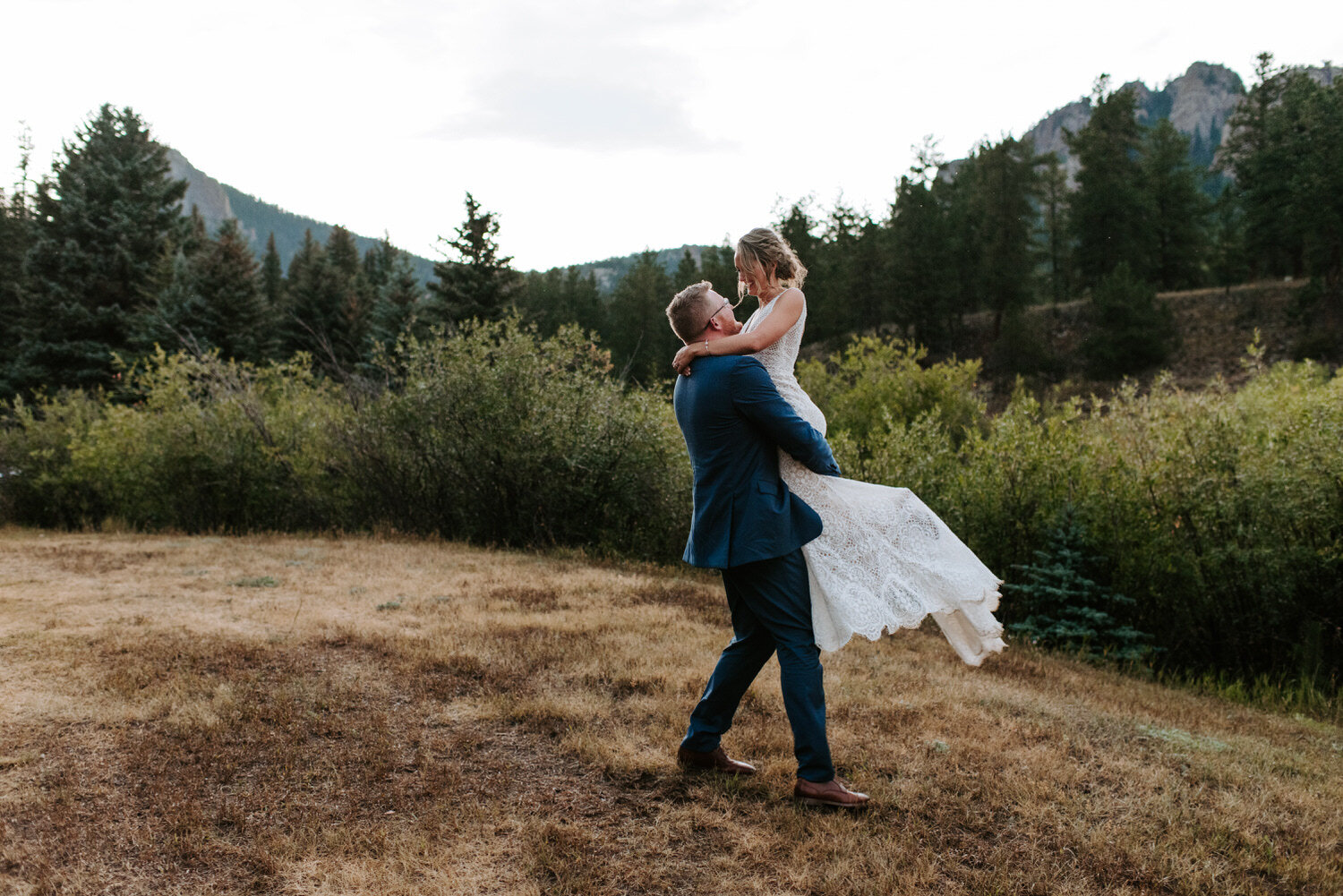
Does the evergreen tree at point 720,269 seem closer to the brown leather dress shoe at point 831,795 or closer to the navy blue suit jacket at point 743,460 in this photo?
the navy blue suit jacket at point 743,460

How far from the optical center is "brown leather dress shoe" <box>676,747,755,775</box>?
154 inches

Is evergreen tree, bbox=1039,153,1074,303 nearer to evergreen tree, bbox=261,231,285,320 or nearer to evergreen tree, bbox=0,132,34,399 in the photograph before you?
evergreen tree, bbox=261,231,285,320

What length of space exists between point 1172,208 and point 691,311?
54.1 metres

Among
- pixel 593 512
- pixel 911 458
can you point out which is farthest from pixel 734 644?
pixel 593 512

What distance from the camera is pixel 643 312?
61375 millimetres

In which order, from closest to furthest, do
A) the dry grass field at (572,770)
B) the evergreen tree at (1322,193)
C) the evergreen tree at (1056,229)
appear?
the dry grass field at (572,770) → the evergreen tree at (1322,193) → the evergreen tree at (1056,229)

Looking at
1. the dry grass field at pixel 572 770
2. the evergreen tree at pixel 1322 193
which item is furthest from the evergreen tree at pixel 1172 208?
Answer: the dry grass field at pixel 572 770

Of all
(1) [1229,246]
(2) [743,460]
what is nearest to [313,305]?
(2) [743,460]

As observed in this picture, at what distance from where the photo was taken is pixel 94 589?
8.24 metres

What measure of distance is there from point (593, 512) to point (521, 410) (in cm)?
192

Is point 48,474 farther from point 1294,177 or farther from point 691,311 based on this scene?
point 1294,177

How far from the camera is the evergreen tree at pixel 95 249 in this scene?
31.4 meters

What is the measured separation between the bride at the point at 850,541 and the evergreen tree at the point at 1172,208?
50.1 m

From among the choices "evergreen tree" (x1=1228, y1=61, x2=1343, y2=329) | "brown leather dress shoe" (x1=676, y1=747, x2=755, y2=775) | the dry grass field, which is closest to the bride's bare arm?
"brown leather dress shoe" (x1=676, y1=747, x2=755, y2=775)
